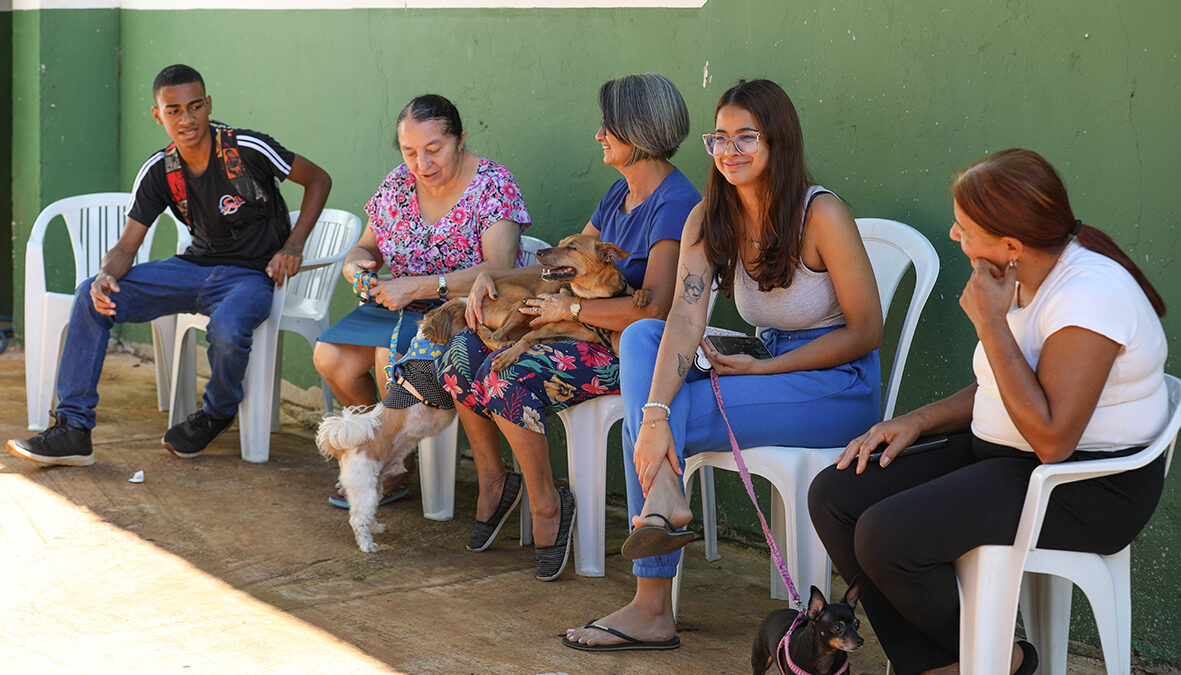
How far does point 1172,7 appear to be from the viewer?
274 centimetres

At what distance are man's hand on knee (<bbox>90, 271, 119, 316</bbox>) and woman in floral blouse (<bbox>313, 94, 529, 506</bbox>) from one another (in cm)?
109

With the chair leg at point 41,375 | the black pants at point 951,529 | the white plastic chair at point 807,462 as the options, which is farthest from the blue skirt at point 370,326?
the black pants at point 951,529

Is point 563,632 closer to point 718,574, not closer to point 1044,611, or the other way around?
point 718,574

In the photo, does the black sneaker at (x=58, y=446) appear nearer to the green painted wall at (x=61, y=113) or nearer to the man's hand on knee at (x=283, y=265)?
the man's hand on knee at (x=283, y=265)

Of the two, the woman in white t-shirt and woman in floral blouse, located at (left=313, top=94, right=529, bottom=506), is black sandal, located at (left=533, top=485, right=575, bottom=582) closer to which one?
woman in floral blouse, located at (left=313, top=94, right=529, bottom=506)

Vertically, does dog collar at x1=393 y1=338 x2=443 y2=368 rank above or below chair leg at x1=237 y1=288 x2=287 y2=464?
above

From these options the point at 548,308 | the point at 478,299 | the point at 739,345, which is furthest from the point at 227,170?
the point at 739,345

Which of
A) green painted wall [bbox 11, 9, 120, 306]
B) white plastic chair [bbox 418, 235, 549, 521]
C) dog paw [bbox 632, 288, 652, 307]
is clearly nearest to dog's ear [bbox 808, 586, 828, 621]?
dog paw [bbox 632, 288, 652, 307]

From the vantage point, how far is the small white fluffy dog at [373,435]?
12.3 ft

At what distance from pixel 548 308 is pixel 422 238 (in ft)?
2.72

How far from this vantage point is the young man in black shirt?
15.5 feet

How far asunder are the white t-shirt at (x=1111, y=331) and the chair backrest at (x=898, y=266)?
880 millimetres

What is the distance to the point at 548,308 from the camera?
11.7ft

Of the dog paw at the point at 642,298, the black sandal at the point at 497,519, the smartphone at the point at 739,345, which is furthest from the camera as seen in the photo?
the black sandal at the point at 497,519
